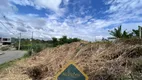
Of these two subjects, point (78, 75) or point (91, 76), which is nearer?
point (78, 75)

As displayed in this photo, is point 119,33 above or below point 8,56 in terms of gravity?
above

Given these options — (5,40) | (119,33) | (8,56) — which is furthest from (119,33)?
(5,40)

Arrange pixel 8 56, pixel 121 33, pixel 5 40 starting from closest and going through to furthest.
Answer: pixel 121 33, pixel 8 56, pixel 5 40

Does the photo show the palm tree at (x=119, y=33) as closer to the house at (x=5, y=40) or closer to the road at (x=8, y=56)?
the road at (x=8, y=56)

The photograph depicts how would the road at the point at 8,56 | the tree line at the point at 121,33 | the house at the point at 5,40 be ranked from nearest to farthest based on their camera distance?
the tree line at the point at 121,33
the road at the point at 8,56
the house at the point at 5,40

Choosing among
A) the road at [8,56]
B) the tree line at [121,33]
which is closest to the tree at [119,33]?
the tree line at [121,33]

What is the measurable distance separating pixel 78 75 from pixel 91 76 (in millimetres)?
1357

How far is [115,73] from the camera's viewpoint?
3.07 metres

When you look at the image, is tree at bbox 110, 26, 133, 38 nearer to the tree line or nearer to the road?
the tree line

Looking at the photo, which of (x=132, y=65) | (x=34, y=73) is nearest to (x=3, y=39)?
(x=34, y=73)

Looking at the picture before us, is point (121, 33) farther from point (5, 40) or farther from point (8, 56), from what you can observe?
point (5, 40)

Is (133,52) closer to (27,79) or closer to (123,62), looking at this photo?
(123,62)

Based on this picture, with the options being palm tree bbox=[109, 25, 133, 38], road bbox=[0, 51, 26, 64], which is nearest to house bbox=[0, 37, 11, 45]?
road bbox=[0, 51, 26, 64]

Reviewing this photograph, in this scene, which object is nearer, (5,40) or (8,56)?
(8,56)
